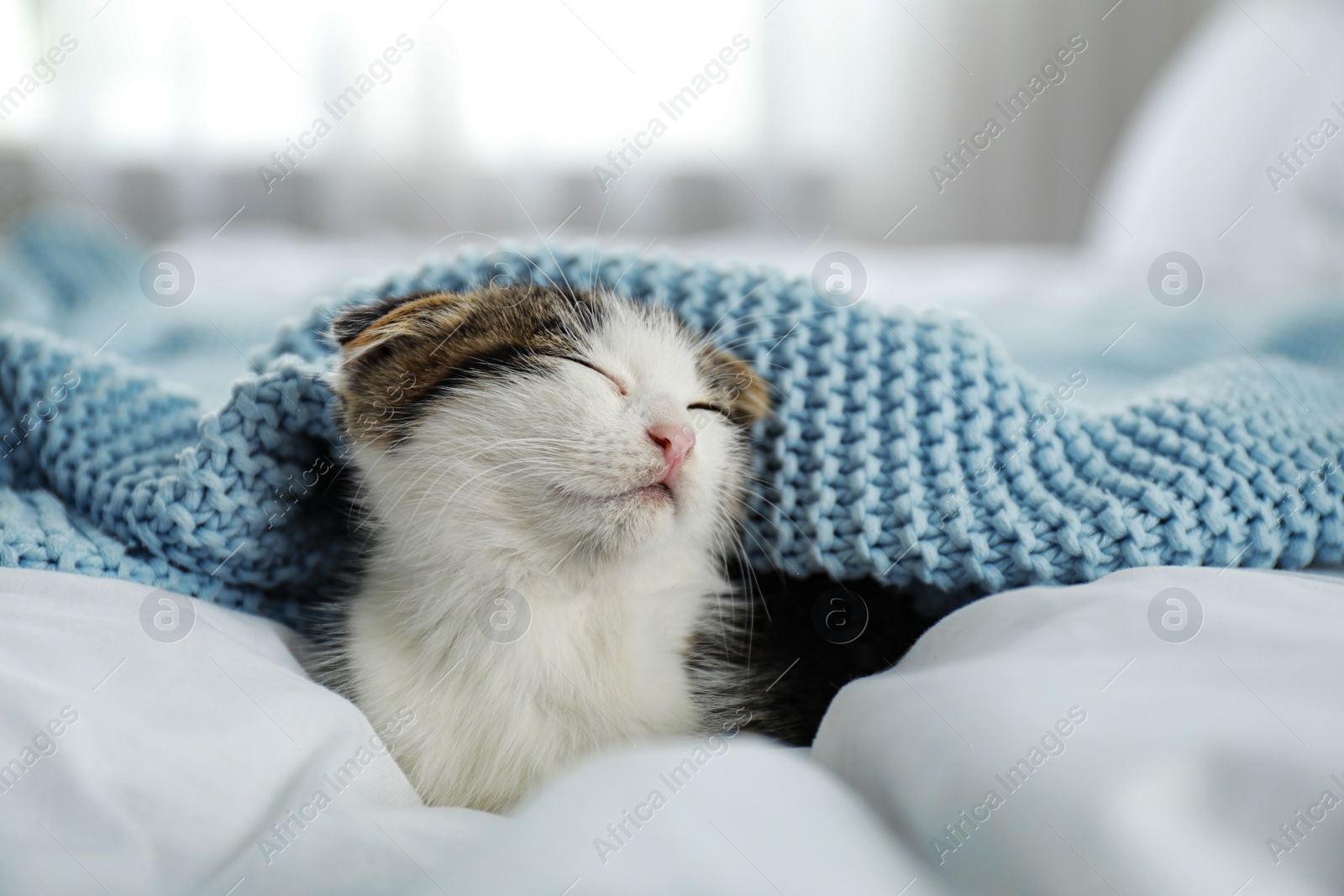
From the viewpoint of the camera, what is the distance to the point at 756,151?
2.86 metres

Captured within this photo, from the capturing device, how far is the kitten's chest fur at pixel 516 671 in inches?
24.1

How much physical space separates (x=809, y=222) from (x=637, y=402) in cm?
242

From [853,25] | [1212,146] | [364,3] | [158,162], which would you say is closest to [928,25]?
[853,25]

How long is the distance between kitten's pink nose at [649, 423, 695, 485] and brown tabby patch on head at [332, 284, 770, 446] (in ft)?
0.34

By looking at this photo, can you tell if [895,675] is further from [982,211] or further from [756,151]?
[982,211]
